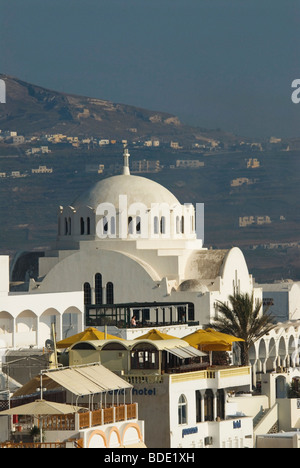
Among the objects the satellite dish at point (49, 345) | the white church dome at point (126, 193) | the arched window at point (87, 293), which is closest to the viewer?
the satellite dish at point (49, 345)

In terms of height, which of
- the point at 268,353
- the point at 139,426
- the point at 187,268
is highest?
the point at 187,268

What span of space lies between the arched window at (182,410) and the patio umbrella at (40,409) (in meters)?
6.85

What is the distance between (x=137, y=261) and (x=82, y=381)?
39250 mm

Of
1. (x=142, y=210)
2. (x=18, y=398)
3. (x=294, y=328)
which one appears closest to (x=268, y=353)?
(x=294, y=328)

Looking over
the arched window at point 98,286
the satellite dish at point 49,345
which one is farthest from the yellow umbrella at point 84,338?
the arched window at point 98,286

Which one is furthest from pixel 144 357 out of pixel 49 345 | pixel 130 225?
pixel 130 225

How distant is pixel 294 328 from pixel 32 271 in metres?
17.8

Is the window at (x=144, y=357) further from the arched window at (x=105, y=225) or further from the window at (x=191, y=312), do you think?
the arched window at (x=105, y=225)

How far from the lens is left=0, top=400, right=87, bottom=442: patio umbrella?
42.4 m

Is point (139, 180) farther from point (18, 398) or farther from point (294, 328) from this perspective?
point (18, 398)

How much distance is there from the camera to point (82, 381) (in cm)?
4562

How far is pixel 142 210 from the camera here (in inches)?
3398

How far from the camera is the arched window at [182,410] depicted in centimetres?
4950

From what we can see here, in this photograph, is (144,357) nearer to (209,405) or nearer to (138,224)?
(209,405)
